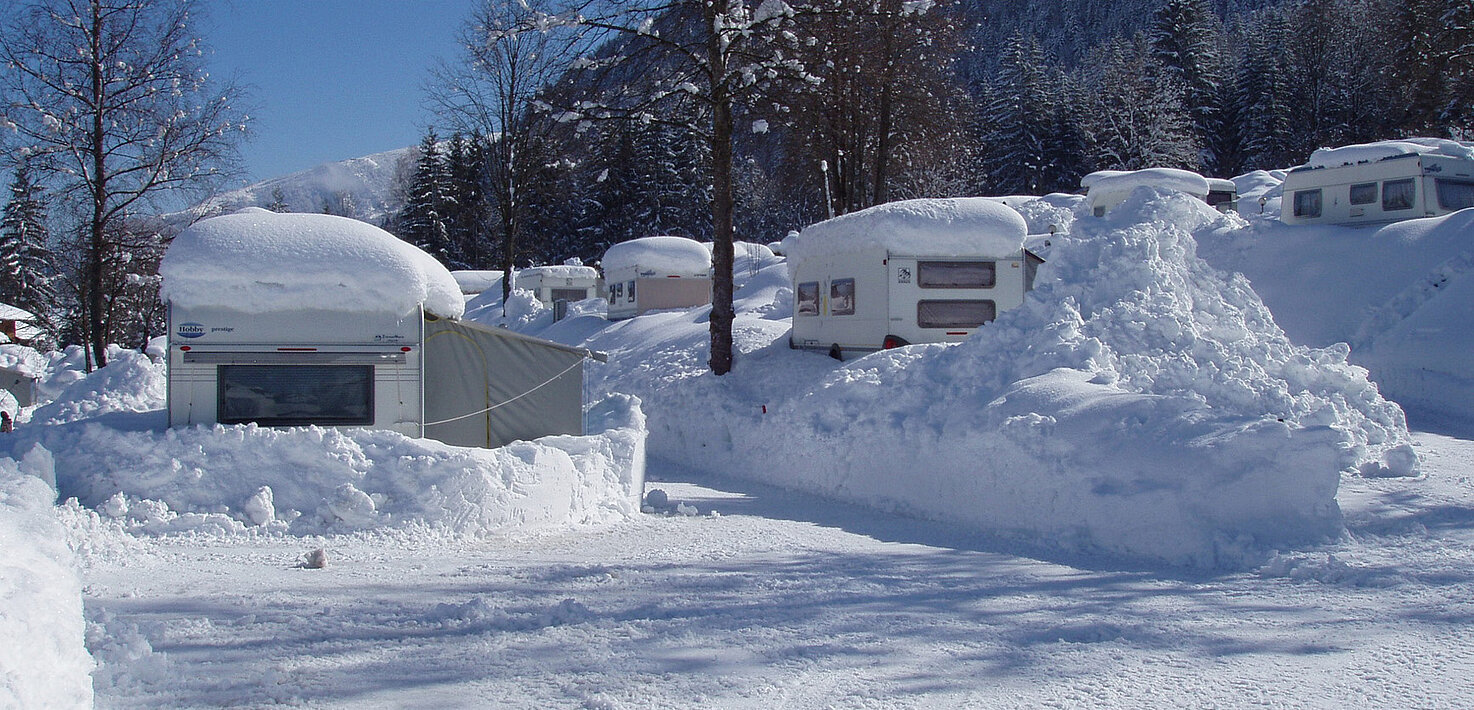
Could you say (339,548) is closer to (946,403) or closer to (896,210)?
(946,403)

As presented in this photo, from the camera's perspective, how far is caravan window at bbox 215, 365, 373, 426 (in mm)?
8773

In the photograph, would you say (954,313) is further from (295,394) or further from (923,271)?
(295,394)

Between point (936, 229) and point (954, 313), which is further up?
point (936, 229)

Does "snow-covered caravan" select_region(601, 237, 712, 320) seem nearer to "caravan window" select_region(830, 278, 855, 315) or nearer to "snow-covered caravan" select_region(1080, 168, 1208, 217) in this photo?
"caravan window" select_region(830, 278, 855, 315)

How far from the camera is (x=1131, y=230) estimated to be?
11570 millimetres

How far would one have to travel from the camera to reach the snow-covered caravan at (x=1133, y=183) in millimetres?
28203

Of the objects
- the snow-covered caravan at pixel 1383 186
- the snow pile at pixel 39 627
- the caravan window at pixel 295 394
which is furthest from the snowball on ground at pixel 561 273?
the snow pile at pixel 39 627

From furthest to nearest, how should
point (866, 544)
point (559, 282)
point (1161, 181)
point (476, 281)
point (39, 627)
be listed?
point (476, 281) < point (559, 282) < point (1161, 181) < point (866, 544) < point (39, 627)

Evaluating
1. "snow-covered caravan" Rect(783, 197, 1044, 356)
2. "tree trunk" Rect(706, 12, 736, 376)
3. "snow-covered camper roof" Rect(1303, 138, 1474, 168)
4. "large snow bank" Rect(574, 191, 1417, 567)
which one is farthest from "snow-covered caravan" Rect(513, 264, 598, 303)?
"snow-covered camper roof" Rect(1303, 138, 1474, 168)

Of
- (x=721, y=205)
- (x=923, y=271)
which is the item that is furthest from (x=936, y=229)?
(x=721, y=205)

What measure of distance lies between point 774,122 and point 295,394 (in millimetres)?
9803

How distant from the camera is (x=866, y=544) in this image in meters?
8.12

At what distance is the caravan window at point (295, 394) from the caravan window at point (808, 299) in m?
9.13

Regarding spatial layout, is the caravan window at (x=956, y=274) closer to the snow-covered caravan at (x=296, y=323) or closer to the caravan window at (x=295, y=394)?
the snow-covered caravan at (x=296, y=323)
